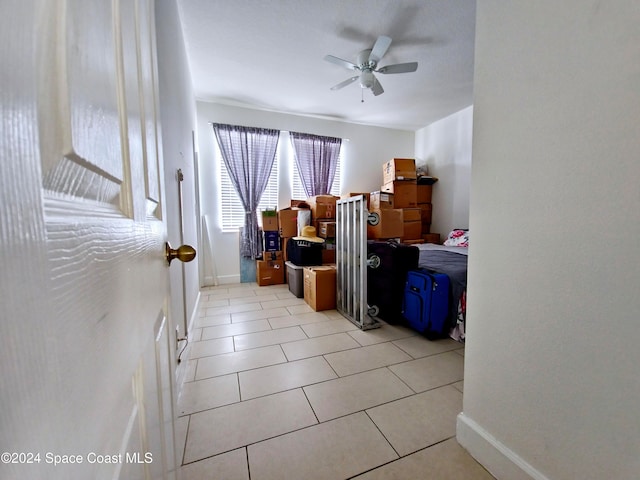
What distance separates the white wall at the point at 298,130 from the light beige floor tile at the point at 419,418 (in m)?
3.26

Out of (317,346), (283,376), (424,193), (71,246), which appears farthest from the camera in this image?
(424,193)

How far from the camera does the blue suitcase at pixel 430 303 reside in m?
2.17

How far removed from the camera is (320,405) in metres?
1.46

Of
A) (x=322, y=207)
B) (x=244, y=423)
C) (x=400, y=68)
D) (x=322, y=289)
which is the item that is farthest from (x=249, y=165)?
(x=244, y=423)

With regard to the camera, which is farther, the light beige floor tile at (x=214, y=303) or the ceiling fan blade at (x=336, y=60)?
the light beige floor tile at (x=214, y=303)

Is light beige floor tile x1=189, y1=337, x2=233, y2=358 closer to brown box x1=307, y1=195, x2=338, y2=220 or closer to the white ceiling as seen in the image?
brown box x1=307, y1=195, x2=338, y2=220

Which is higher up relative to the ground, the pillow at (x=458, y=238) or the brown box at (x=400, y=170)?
the brown box at (x=400, y=170)

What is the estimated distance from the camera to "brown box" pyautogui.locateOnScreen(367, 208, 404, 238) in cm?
307

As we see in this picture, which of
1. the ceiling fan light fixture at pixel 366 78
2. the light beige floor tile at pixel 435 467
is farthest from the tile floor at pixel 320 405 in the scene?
the ceiling fan light fixture at pixel 366 78

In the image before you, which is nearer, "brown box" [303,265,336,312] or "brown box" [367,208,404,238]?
"brown box" [303,265,336,312]

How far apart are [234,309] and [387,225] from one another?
80.4 inches

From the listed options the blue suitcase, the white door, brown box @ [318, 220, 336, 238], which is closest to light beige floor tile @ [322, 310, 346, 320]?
the blue suitcase

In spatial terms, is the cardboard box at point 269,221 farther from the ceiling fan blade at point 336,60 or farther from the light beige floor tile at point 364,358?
the light beige floor tile at point 364,358

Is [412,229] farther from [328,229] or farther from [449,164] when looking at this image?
[328,229]
